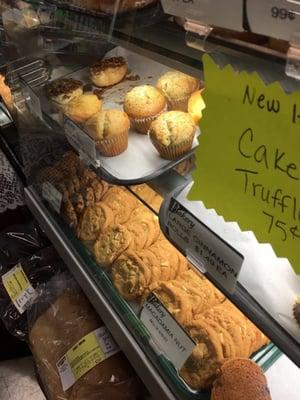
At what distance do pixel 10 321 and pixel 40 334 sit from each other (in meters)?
0.24

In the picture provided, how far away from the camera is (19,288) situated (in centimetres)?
161

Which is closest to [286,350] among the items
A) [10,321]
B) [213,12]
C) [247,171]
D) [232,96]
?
[247,171]

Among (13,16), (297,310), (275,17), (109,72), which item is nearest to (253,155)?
(275,17)

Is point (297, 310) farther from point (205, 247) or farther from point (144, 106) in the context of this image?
point (144, 106)

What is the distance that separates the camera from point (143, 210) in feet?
4.01

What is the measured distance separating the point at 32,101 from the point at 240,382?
3.13 feet

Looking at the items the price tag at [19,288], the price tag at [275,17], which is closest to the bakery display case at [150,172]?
the price tag at [275,17]

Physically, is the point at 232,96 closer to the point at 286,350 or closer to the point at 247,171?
the point at 247,171

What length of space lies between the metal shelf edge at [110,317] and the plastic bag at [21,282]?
0.25 meters

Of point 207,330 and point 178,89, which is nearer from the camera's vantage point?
point 207,330

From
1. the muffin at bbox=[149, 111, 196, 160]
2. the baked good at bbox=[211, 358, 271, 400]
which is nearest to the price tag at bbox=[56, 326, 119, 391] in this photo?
the baked good at bbox=[211, 358, 271, 400]

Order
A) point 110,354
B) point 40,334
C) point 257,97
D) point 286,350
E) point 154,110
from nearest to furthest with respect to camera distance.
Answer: point 257,97 < point 286,350 < point 154,110 < point 110,354 < point 40,334

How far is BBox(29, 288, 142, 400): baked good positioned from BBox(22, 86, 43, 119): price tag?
600mm

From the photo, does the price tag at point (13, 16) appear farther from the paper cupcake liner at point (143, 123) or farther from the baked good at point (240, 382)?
the baked good at point (240, 382)
